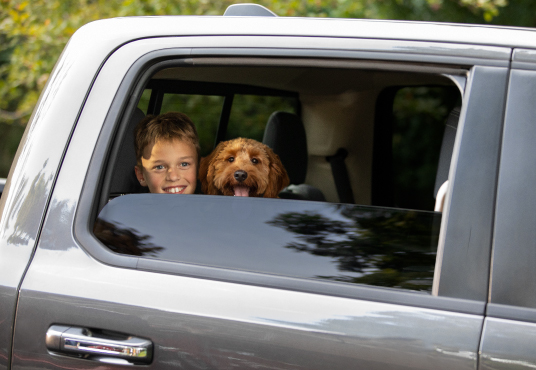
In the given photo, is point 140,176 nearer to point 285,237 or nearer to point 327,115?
point 285,237

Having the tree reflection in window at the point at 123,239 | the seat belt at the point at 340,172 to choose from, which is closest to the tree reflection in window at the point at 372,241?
the tree reflection in window at the point at 123,239

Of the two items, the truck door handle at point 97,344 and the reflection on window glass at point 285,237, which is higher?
the reflection on window glass at point 285,237

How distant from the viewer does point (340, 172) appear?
144 inches

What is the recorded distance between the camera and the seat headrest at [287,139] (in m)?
3.15

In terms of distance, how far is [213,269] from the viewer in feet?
4.16

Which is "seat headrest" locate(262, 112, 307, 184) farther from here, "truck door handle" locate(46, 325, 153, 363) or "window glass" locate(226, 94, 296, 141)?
"truck door handle" locate(46, 325, 153, 363)

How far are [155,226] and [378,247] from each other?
1.76 feet

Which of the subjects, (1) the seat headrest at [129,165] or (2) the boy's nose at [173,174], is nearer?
(2) the boy's nose at [173,174]

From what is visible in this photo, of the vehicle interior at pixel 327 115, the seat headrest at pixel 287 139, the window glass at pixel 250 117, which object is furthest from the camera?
the window glass at pixel 250 117

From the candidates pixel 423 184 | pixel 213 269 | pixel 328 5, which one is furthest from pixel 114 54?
pixel 423 184

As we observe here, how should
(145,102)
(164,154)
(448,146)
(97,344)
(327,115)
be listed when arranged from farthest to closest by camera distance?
(327,115) → (145,102) → (164,154) → (448,146) → (97,344)

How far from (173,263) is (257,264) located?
0.65ft

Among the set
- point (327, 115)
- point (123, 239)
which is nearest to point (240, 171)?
point (123, 239)

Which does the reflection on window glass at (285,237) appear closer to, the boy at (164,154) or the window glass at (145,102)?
the boy at (164,154)
